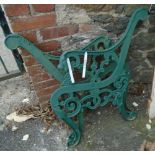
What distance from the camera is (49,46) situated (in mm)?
1651

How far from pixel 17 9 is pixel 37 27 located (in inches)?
6.5

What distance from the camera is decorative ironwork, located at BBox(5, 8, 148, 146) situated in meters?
1.52

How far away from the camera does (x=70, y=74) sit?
1510mm

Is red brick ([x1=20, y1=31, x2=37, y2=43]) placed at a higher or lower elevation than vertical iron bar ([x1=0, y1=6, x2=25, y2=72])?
higher

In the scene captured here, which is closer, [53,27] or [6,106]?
[53,27]

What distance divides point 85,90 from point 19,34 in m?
0.54

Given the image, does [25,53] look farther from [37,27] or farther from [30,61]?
[37,27]

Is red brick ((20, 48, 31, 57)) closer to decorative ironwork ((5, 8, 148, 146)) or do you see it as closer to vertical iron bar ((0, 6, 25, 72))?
decorative ironwork ((5, 8, 148, 146))

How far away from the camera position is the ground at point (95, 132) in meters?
1.83

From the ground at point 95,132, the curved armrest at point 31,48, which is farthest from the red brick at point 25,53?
the ground at point 95,132

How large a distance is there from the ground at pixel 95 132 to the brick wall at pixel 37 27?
17.4 inches

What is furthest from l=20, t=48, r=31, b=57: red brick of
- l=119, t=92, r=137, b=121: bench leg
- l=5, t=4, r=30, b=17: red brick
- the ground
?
l=119, t=92, r=137, b=121: bench leg

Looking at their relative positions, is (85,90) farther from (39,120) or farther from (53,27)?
(39,120)
